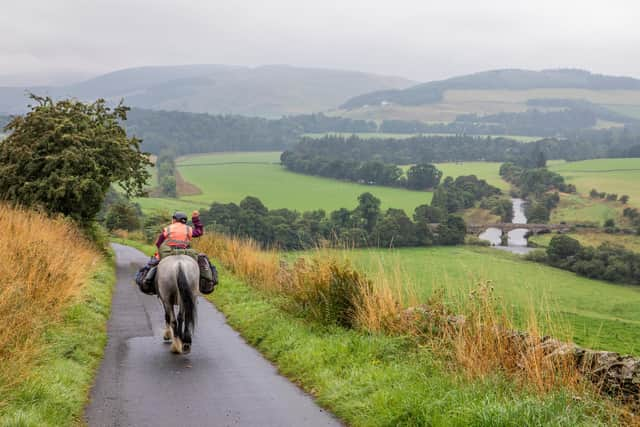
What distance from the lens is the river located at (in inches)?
4053

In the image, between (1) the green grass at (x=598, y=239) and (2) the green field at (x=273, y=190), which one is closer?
(1) the green grass at (x=598, y=239)

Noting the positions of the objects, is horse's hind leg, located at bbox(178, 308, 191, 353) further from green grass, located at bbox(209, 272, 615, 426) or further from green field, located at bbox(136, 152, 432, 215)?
green field, located at bbox(136, 152, 432, 215)

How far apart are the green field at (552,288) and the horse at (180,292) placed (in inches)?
117

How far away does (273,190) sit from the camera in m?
136

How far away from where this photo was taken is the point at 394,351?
966 cm

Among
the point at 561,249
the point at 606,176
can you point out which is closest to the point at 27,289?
the point at 561,249

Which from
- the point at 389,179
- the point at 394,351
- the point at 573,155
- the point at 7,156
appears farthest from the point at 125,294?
the point at 573,155

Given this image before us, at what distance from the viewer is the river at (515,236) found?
338 feet

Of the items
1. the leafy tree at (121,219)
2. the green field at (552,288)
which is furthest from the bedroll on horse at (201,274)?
the leafy tree at (121,219)

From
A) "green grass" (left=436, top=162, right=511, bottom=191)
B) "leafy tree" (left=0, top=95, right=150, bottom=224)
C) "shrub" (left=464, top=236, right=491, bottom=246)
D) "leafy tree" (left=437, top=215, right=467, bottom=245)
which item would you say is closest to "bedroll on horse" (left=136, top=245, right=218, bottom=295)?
"leafy tree" (left=0, top=95, right=150, bottom=224)

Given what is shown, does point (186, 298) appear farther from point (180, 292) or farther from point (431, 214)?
point (431, 214)

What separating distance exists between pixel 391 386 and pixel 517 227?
350ft

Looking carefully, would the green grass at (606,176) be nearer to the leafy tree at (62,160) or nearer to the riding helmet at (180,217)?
the leafy tree at (62,160)

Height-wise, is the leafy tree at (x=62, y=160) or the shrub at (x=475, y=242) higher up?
the leafy tree at (x=62, y=160)
